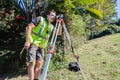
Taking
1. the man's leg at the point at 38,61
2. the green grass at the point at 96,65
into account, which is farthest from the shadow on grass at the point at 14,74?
the man's leg at the point at 38,61

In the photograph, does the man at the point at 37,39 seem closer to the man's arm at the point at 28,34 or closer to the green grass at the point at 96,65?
the man's arm at the point at 28,34

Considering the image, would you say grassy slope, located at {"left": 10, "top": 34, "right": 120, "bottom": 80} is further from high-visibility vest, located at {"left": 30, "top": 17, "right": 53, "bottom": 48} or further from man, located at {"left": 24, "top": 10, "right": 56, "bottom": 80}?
high-visibility vest, located at {"left": 30, "top": 17, "right": 53, "bottom": 48}

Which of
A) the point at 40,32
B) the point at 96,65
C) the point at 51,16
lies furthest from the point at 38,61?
the point at 96,65

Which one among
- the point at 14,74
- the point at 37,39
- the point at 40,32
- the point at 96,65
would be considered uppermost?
the point at 40,32

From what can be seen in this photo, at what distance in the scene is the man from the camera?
254 inches

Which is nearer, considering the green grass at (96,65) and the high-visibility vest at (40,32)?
the high-visibility vest at (40,32)

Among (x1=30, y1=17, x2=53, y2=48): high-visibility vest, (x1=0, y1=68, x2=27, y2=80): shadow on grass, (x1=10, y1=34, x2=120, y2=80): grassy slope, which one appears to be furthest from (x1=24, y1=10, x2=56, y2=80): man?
(x1=0, y1=68, x2=27, y2=80): shadow on grass

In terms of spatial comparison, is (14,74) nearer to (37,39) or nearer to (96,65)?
(96,65)

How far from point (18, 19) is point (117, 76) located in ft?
13.9

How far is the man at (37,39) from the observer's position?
646cm

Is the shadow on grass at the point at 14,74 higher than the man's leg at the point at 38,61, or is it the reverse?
the man's leg at the point at 38,61

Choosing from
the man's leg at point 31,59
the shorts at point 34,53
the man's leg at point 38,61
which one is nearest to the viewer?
the man's leg at point 31,59

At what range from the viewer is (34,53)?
6633 millimetres

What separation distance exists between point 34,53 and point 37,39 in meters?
0.32
